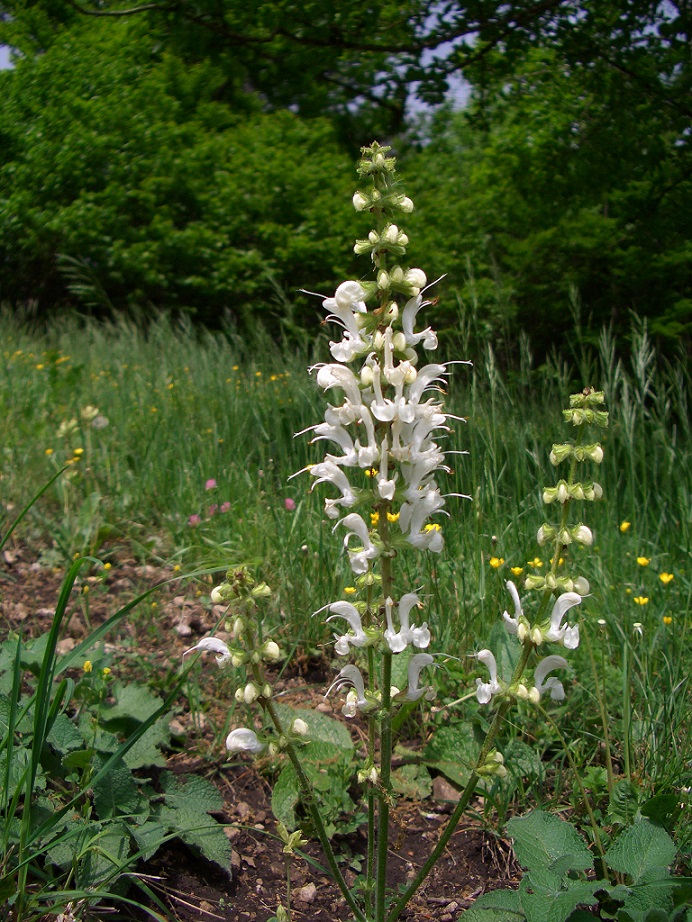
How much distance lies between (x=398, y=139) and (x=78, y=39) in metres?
4.46

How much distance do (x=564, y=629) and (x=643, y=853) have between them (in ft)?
1.55

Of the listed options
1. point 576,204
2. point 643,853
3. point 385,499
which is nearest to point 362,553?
point 385,499

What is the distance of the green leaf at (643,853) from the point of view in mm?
1394

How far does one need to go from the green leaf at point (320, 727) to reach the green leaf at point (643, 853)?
0.75 m

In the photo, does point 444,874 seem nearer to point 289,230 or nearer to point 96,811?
point 96,811

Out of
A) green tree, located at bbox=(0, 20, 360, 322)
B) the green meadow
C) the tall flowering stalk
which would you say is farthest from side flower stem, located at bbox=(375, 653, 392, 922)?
green tree, located at bbox=(0, 20, 360, 322)

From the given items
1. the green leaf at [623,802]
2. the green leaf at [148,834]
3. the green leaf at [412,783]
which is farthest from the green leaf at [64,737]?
the green leaf at [623,802]

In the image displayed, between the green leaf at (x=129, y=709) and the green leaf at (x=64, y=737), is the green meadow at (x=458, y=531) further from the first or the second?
the green leaf at (x=64, y=737)

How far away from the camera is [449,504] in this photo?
2.97 metres

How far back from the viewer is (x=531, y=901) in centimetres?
131

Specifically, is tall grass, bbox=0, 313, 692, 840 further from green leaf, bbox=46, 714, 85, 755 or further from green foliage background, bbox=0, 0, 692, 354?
green leaf, bbox=46, 714, 85, 755

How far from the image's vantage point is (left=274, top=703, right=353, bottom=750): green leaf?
1.98m

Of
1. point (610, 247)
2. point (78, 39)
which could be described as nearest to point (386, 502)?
point (610, 247)

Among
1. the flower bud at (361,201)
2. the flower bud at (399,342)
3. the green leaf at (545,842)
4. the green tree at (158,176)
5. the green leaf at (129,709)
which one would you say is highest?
the green tree at (158,176)
